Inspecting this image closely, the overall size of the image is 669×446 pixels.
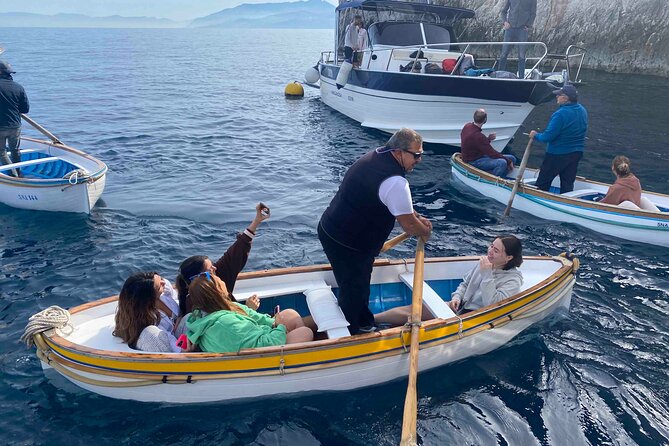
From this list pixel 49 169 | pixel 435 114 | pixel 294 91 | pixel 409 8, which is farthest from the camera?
pixel 294 91

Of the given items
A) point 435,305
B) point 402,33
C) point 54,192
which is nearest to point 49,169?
point 54,192

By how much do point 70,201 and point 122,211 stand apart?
1.04 meters

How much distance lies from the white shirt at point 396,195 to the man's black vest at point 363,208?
0.07 meters

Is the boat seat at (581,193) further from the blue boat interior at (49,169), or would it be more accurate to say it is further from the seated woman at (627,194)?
the blue boat interior at (49,169)

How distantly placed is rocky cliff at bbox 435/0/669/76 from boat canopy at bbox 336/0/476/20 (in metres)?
13.4

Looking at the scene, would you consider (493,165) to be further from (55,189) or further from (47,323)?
(47,323)

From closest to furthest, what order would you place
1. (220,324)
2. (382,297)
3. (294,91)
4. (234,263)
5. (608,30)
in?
(220,324)
(234,263)
(382,297)
(294,91)
(608,30)

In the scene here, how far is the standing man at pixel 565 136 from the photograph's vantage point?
9.91 meters

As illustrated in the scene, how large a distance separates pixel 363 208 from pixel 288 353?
5.43 ft

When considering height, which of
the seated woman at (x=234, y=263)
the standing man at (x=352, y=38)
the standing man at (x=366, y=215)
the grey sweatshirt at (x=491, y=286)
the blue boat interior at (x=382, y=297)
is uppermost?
the standing man at (x=352, y=38)

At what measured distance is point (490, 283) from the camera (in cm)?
620

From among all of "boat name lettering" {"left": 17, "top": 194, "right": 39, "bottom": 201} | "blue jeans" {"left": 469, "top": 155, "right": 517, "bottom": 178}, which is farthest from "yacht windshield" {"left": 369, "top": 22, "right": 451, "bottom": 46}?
"boat name lettering" {"left": 17, "top": 194, "right": 39, "bottom": 201}

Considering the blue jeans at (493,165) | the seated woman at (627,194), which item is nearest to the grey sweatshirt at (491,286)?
the seated woman at (627,194)

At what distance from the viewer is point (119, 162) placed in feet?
48.4
